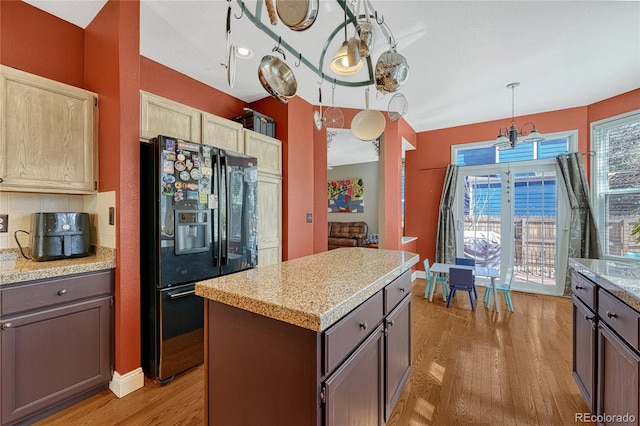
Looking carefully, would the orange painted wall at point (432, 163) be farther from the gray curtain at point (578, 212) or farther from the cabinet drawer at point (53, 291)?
the cabinet drawer at point (53, 291)

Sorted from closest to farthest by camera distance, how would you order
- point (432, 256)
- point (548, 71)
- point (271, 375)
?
point (271, 375) → point (548, 71) → point (432, 256)

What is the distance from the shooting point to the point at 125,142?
1837mm

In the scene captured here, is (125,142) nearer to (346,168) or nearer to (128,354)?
A: (128,354)

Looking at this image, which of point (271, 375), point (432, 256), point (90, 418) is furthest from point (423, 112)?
point (90, 418)

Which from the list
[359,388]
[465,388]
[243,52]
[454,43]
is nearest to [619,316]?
[465,388]

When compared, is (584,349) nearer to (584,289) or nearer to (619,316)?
(584,289)

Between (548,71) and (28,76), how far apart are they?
4.48 metres

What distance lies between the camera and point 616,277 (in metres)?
1.37

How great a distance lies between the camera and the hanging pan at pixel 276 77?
146 cm

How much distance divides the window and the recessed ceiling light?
4506 millimetres

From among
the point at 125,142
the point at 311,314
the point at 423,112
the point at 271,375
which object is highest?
the point at 423,112

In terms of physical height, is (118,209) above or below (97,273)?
above

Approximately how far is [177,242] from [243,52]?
69.6 inches

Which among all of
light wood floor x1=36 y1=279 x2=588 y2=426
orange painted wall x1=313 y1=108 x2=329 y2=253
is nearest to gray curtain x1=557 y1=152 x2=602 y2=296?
light wood floor x1=36 y1=279 x2=588 y2=426
